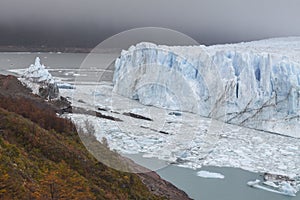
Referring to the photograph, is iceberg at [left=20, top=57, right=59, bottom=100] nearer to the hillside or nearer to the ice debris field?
the ice debris field

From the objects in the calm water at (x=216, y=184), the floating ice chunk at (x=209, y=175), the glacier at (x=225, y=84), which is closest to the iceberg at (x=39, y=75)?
the glacier at (x=225, y=84)

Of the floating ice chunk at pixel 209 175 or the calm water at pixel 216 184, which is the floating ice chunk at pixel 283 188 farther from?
the floating ice chunk at pixel 209 175

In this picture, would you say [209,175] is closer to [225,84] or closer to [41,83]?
[225,84]

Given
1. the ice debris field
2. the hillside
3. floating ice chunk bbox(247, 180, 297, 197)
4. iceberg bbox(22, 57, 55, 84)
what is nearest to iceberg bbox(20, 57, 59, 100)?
iceberg bbox(22, 57, 55, 84)

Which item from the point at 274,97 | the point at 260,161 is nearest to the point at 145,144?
the point at 260,161

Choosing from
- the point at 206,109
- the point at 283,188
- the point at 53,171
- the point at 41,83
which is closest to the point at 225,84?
the point at 206,109

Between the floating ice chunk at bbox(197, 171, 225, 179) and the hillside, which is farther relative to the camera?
the floating ice chunk at bbox(197, 171, 225, 179)
